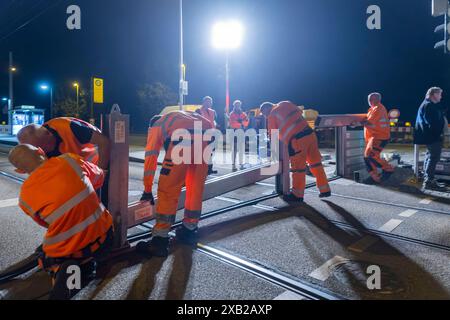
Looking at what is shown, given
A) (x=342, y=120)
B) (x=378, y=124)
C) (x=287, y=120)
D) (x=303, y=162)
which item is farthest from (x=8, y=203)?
(x=378, y=124)

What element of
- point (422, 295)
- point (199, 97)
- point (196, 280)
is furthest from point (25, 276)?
point (199, 97)

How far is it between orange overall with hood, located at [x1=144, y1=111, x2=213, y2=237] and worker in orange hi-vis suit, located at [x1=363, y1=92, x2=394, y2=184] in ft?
15.6

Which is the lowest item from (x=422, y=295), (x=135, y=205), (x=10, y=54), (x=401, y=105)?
(x=422, y=295)

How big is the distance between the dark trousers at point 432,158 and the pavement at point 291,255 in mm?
1144

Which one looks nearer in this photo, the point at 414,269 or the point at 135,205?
the point at 414,269

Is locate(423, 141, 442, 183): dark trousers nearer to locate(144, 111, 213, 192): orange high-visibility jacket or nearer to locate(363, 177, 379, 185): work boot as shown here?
locate(363, 177, 379, 185): work boot

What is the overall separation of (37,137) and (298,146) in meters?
3.80

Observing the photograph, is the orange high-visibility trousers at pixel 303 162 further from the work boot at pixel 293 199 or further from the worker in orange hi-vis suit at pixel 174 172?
the worker in orange hi-vis suit at pixel 174 172

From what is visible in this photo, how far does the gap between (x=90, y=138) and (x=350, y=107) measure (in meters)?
36.3

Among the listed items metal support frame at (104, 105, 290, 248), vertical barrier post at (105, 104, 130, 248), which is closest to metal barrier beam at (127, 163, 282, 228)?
metal support frame at (104, 105, 290, 248)

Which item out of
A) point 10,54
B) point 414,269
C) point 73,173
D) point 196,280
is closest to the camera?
point 73,173

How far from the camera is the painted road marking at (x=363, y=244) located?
12.1 feet

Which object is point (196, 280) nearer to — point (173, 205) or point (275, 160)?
point (173, 205)

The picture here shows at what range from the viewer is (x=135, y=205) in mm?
3842
